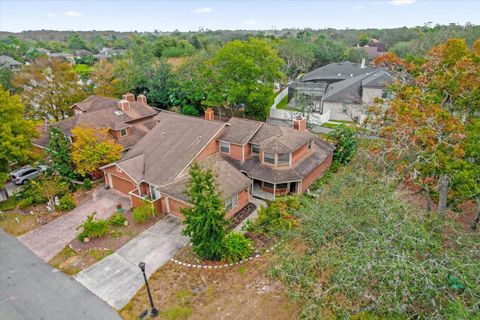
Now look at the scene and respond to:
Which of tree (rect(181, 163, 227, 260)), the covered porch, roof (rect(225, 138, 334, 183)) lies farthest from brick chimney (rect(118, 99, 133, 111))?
tree (rect(181, 163, 227, 260))

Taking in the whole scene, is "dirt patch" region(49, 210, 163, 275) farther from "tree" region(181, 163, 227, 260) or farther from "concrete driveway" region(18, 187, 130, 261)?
"tree" region(181, 163, 227, 260)

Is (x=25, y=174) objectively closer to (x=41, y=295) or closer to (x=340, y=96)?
(x=41, y=295)

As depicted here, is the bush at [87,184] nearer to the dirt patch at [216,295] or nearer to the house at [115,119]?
the house at [115,119]

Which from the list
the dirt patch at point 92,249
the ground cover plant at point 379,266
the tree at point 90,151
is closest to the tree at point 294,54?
the tree at point 90,151

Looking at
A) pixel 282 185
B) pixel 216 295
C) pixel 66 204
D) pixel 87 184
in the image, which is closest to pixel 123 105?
pixel 87 184

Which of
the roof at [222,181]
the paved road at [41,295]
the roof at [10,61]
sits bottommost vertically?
the paved road at [41,295]
